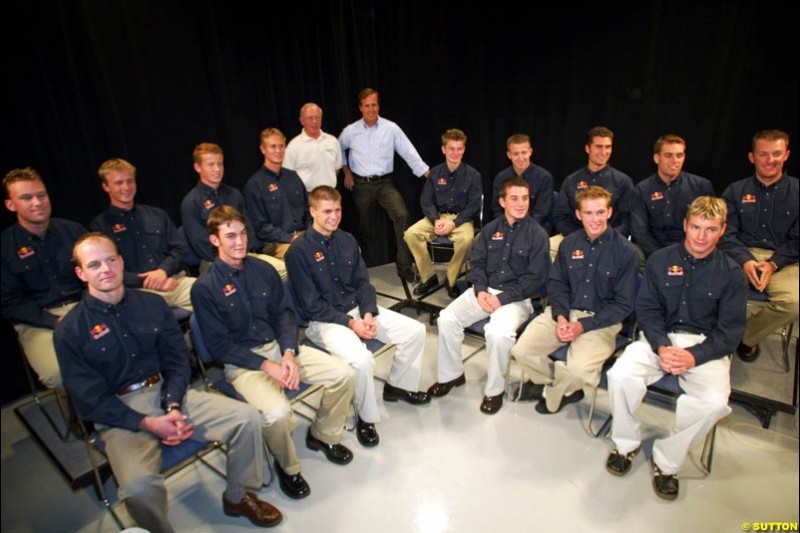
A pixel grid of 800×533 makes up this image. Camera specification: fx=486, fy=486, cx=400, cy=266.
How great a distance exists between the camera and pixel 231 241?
270 cm

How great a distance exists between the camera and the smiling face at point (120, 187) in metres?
3.41

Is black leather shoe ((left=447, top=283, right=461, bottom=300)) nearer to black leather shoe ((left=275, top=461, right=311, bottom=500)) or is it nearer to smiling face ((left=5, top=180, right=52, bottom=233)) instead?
black leather shoe ((left=275, top=461, right=311, bottom=500))

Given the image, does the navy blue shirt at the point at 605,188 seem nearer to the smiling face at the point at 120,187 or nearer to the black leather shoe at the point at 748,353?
the black leather shoe at the point at 748,353

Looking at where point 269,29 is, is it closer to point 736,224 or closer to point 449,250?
point 449,250

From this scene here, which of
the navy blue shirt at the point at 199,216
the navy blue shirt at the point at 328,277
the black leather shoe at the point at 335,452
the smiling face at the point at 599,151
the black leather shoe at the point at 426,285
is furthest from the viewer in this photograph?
the black leather shoe at the point at 426,285

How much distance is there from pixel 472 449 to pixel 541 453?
0.40m

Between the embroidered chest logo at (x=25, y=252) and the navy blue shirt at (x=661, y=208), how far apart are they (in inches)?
169

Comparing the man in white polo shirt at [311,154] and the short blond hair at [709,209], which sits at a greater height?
the man in white polo shirt at [311,154]

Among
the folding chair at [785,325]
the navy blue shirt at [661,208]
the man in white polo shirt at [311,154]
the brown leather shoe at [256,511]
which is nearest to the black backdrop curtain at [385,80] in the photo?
the man in white polo shirt at [311,154]

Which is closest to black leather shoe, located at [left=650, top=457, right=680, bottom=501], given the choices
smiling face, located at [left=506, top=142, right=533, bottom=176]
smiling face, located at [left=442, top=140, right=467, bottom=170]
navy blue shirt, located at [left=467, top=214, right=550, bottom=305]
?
navy blue shirt, located at [left=467, top=214, right=550, bottom=305]

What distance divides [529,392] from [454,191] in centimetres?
221

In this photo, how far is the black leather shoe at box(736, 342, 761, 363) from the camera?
10.7ft

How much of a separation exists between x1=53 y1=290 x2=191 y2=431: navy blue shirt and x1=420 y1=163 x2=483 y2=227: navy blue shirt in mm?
2862

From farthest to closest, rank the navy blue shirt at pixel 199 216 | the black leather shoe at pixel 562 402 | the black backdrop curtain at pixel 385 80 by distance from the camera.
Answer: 1. the navy blue shirt at pixel 199 216
2. the black backdrop curtain at pixel 385 80
3. the black leather shoe at pixel 562 402
